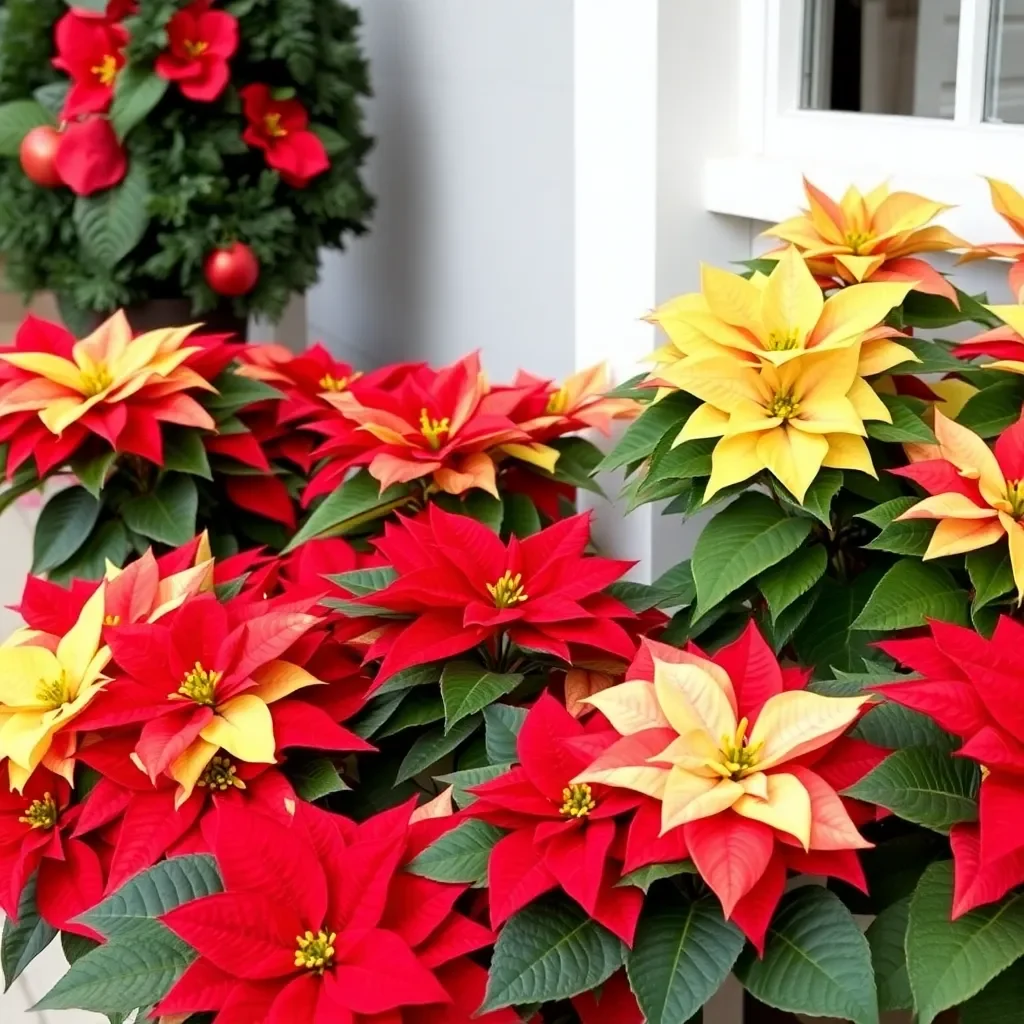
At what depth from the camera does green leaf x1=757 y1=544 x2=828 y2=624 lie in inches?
32.0

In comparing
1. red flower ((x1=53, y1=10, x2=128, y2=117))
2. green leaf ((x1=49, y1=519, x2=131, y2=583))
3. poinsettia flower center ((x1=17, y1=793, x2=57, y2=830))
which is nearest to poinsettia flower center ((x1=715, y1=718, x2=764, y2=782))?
poinsettia flower center ((x1=17, y1=793, x2=57, y2=830))

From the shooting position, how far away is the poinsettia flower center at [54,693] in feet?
2.64

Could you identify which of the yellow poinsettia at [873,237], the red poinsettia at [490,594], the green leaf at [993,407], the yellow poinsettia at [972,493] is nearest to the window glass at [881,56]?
the yellow poinsettia at [873,237]

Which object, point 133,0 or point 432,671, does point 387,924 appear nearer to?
point 432,671

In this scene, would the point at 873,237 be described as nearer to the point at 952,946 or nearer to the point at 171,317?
the point at 952,946

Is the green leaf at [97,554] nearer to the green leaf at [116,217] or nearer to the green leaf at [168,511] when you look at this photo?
the green leaf at [168,511]

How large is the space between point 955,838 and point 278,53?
1455mm

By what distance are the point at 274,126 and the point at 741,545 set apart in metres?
1.16

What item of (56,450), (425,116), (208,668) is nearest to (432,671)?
(208,668)

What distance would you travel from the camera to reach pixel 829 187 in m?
1.15

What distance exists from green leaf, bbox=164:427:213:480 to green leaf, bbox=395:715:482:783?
1.22 ft

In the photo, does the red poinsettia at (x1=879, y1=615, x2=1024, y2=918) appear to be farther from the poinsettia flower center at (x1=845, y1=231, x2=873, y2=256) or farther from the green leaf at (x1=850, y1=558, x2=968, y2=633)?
the poinsettia flower center at (x1=845, y1=231, x2=873, y2=256)

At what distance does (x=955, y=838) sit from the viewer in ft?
1.98

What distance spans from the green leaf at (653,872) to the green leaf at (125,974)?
238 mm
